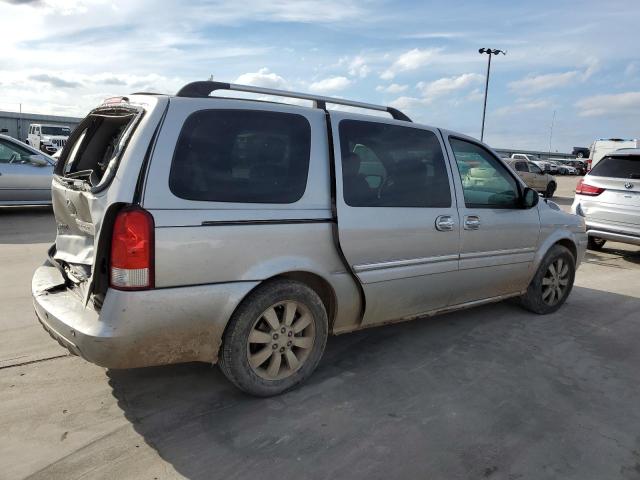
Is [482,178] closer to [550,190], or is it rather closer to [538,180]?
[538,180]

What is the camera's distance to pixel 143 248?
2676 millimetres

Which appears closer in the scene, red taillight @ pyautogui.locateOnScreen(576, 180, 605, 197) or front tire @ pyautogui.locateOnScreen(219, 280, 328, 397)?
front tire @ pyautogui.locateOnScreen(219, 280, 328, 397)

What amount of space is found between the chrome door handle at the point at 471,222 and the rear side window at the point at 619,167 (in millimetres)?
5081

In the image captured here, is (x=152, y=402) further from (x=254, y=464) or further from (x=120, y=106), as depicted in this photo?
(x=120, y=106)

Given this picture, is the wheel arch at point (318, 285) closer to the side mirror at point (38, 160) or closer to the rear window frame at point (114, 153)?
the rear window frame at point (114, 153)

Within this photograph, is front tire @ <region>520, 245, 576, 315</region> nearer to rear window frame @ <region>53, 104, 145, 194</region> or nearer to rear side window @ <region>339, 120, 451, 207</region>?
rear side window @ <region>339, 120, 451, 207</region>

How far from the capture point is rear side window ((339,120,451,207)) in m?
3.53

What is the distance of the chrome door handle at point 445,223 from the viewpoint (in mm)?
3959

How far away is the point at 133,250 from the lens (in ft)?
8.79

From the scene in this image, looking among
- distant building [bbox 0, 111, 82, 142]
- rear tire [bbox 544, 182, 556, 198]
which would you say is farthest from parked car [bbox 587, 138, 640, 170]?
distant building [bbox 0, 111, 82, 142]

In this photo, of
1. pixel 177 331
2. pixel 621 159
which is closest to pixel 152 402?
pixel 177 331

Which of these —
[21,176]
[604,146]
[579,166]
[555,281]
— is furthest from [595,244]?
[579,166]

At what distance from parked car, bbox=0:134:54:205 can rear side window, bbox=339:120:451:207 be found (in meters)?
8.50

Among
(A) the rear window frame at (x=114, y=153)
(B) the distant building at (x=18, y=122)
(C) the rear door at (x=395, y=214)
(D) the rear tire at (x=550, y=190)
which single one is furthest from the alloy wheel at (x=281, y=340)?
(B) the distant building at (x=18, y=122)
